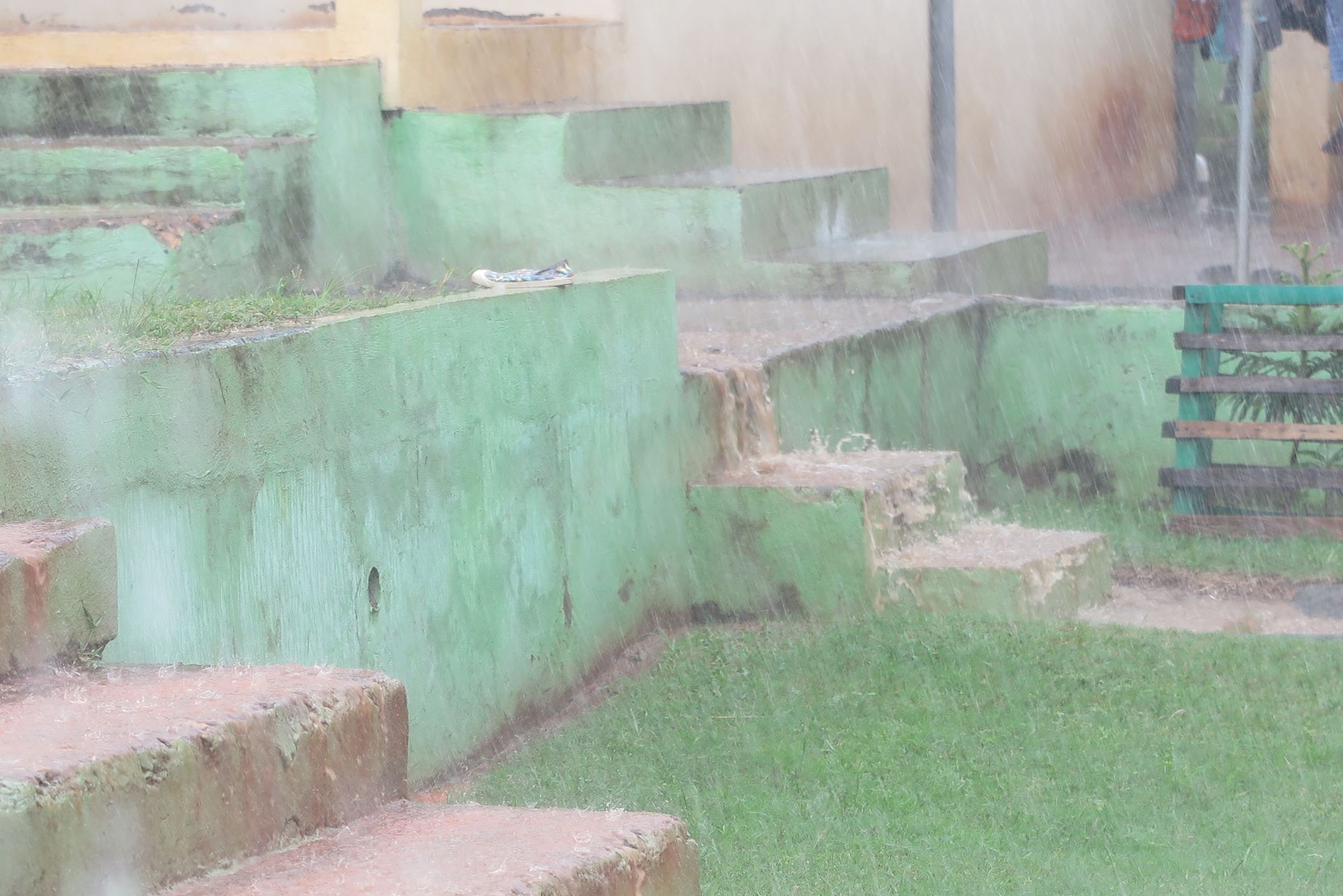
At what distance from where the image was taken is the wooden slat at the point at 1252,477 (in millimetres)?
9109

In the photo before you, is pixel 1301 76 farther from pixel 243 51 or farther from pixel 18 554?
pixel 18 554

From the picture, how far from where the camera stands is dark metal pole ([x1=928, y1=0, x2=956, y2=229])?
1197 cm

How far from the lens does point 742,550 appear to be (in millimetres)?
7445

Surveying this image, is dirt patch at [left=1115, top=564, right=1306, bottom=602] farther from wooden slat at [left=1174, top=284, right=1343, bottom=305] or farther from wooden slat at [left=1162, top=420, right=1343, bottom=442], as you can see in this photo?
wooden slat at [left=1174, top=284, right=1343, bottom=305]

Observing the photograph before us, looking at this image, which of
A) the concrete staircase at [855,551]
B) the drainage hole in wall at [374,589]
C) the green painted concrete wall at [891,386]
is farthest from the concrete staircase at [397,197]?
the drainage hole in wall at [374,589]

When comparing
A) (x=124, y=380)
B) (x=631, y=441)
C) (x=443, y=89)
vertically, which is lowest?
(x=631, y=441)

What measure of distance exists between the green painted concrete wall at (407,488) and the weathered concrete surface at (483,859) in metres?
1.20

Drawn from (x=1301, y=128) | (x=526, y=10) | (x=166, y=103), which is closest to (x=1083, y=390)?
(x=526, y=10)

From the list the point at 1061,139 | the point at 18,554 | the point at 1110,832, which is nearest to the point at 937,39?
the point at 1061,139

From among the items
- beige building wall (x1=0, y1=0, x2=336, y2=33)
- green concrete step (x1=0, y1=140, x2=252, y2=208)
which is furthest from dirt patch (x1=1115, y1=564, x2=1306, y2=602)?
beige building wall (x1=0, y1=0, x2=336, y2=33)

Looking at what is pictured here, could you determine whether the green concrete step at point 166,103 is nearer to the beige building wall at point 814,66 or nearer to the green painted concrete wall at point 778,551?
the beige building wall at point 814,66

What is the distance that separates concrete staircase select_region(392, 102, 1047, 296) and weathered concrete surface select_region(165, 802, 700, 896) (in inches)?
271

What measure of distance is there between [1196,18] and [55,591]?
381 inches

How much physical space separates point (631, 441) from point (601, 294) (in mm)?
607
